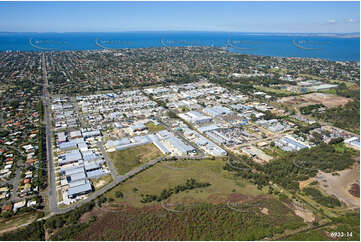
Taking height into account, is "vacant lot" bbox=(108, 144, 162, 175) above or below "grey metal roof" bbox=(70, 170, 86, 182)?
above

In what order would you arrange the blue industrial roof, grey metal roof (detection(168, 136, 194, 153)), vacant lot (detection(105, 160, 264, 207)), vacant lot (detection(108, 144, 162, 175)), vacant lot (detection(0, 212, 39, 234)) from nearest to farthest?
vacant lot (detection(0, 212, 39, 234)), vacant lot (detection(105, 160, 264, 207)), vacant lot (detection(108, 144, 162, 175)), grey metal roof (detection(168, 136, 194, 153)), the blue industrial roof

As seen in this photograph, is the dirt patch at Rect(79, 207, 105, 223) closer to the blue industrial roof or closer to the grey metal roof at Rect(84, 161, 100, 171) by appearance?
the grey metal roof at Rect(84, 161, 100, 171)

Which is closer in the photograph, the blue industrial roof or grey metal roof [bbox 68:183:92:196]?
grey metal roof [bbox 68:183:92:196]

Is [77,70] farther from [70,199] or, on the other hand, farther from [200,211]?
[200,211]

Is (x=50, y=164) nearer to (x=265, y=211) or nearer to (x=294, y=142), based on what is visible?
(x=265, y=211)

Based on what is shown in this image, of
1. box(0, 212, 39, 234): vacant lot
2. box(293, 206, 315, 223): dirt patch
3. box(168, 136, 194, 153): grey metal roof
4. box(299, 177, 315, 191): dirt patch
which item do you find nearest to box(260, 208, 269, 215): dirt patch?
box(293, 206, 315, 223): dirt patch

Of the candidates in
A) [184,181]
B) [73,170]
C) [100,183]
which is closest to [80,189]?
[100,183]

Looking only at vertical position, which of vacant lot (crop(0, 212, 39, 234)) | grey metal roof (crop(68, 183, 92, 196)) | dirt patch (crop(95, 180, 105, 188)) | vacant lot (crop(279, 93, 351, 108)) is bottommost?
vacant lot (crop(0, 212, 39, 234))
